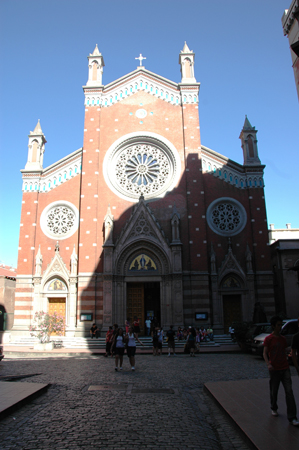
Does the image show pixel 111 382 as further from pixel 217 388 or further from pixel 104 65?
pixel 104 65

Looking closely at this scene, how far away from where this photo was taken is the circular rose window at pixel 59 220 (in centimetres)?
3156

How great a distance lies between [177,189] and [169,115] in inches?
280

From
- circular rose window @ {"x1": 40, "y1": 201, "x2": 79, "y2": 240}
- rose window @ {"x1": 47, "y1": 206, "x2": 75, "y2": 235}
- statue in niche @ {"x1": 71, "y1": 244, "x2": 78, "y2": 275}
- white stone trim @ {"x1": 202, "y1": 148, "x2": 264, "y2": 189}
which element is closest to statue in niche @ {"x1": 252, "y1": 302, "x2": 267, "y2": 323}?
white stone trim @ {"x1": 202, "y1": 148, "x2": 264, "y2": 189}

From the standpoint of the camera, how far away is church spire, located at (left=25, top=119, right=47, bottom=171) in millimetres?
33062

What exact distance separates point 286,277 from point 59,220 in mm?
20174

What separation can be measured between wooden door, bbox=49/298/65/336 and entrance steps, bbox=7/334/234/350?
234 centimetres

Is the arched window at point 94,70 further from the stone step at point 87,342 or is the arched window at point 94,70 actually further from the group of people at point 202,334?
the group of people at point 202,334

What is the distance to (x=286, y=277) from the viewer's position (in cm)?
3234

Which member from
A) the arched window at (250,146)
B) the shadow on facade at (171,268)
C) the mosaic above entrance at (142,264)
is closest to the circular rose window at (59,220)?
the shadow on facade at (171,268)

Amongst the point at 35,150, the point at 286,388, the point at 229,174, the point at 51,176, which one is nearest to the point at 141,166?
the point at 229,174

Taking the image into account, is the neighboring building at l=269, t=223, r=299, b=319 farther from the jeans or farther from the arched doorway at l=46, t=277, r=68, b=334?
the jeans

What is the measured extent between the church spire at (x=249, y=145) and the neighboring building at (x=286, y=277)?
318 inches

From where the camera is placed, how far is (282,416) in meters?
7.50

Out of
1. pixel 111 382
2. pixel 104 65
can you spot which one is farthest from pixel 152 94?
pixel 111 382
